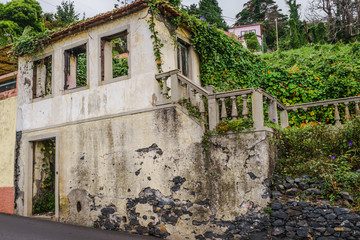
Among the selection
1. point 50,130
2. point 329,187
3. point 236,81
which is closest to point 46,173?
point 50,130

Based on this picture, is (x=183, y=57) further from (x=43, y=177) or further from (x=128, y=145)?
(x=43, y=177)

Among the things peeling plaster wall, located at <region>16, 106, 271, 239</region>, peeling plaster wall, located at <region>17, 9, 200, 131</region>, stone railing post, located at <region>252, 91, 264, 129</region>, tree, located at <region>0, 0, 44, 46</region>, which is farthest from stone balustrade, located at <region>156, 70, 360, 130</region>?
tree, located at <region>0, 0, 44, 46</region>

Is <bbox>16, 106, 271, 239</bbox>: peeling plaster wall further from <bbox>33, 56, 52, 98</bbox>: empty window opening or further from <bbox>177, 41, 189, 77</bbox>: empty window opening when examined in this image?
<bbox>177, 41, 189, 77</bbox>: empty window opening

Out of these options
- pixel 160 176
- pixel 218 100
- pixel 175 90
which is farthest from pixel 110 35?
pixel 160 176

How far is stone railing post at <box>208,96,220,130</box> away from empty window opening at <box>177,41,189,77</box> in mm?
2959

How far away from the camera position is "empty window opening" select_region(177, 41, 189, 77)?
10055 mm

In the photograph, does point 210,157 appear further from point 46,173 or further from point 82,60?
point 82,60

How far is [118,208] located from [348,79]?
9.10 m

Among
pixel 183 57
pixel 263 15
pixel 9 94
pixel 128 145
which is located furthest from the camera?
pixel 263 15

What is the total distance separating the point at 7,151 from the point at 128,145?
5.77 metres

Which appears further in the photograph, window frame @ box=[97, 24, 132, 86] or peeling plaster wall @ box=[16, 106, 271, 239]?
window frame @ box=[97, 24, 132, 86]

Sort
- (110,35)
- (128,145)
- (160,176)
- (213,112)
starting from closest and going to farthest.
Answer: (213,112), (160,176), (128,145), (110,35)

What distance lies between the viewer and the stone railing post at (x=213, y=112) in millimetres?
7289

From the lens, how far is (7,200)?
11086 millimetres
